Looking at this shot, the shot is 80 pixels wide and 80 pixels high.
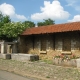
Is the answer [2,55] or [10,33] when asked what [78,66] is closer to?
[2,55]

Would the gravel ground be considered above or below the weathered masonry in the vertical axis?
below

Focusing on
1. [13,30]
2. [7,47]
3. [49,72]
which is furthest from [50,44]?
[49,72]

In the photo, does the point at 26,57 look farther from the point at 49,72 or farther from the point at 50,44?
the point at 49,72

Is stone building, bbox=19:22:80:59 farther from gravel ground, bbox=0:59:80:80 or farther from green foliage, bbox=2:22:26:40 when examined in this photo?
gravel ground, bbox=0:59:80:80

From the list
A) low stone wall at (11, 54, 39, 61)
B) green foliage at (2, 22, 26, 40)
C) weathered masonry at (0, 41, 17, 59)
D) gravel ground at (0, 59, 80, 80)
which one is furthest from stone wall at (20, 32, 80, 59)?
gravel ground at (0, 59, 80, 80)

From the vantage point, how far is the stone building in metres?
18.1

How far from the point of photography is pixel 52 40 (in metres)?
20.2

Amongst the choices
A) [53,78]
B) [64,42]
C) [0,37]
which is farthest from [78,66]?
[0,37]

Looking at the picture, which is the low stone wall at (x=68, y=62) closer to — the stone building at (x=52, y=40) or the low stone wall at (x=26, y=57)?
the stone building at (x=52, y=40)

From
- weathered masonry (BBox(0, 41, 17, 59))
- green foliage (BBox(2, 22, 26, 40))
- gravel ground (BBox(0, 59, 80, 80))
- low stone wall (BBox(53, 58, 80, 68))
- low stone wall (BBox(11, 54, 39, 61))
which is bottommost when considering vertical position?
gravel ground (BBox(0, 59, 80, 80))

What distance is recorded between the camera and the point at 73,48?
18109 mm

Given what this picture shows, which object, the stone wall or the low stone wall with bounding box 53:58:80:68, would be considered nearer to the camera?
the low stone wall with bounding box 53:58:80:68

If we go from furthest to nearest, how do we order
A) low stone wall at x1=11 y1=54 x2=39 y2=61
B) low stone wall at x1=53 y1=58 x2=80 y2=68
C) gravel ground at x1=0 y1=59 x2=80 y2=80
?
low stone wall at x1=11 y1=54 x2=39 y2=61, low stone wall at x1=53 y1=58 x2=80 y2=68, gravel ground at x1=0 y1=59 x2=80 y2=80

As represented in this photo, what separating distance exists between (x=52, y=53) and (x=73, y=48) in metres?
2.71
